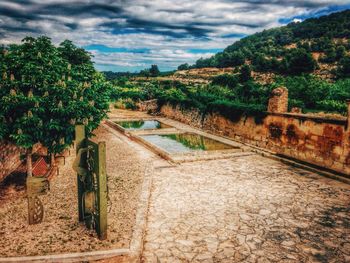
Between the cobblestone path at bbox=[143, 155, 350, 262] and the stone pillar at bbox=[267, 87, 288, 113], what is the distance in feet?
11.1

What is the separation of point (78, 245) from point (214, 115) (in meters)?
13.0

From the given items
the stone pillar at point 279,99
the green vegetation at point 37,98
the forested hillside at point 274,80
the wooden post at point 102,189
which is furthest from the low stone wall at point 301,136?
the wooden post at point 102,189

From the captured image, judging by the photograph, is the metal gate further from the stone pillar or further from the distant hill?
the distant hill

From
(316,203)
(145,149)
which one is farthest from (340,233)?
(145,149)

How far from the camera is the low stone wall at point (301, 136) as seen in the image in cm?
949

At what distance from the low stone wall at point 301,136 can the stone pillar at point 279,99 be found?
32cm

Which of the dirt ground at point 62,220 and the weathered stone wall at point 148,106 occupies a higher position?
the weathered stone wall at point 148,106

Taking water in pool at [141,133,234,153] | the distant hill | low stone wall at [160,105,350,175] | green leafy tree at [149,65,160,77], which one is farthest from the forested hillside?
water in pool at [141,133,234,153]

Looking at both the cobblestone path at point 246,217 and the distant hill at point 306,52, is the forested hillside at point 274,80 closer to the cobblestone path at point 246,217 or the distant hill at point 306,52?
the distant hill at point 306,52

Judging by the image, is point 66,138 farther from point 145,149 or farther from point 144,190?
point 145,149

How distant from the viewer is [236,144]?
45.6ft

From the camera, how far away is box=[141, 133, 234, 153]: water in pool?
13.7 m

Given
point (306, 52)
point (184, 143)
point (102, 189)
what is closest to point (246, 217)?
point (102, 189)

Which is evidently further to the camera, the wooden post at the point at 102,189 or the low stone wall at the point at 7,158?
the low stone wall at the point at 7,158
